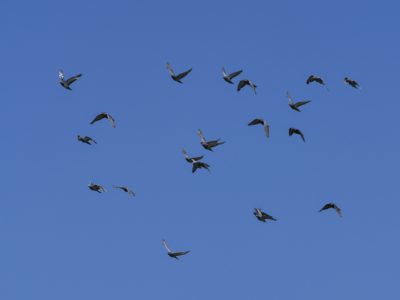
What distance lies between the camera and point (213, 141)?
16375cm

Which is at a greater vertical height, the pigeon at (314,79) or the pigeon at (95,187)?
the pigeon at (314,79)

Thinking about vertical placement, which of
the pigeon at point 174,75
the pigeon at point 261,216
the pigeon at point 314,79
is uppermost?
the pigeon at point 314,79

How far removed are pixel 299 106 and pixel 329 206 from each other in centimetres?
1503

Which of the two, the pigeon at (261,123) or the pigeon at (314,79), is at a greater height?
A: the pigeon at (314,79)

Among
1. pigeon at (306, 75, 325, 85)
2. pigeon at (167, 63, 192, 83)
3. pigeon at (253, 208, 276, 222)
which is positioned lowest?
pigeon at (253, 208, 276, 222)

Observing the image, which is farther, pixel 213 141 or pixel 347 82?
pixel 347 82

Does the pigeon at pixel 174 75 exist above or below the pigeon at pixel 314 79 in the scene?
below

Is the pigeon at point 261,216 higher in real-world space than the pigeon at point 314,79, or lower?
lower

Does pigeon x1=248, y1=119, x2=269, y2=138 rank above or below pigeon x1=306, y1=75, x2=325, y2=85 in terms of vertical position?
below

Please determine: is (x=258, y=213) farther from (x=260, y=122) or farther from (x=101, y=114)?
(x=101, y=114)

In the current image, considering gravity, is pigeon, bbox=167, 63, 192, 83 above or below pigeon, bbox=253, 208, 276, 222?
above

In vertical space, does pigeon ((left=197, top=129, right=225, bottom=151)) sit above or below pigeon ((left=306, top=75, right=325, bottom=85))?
below

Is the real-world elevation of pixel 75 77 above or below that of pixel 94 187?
above

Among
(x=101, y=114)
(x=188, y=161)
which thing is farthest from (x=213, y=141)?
(x=101, y=114)
